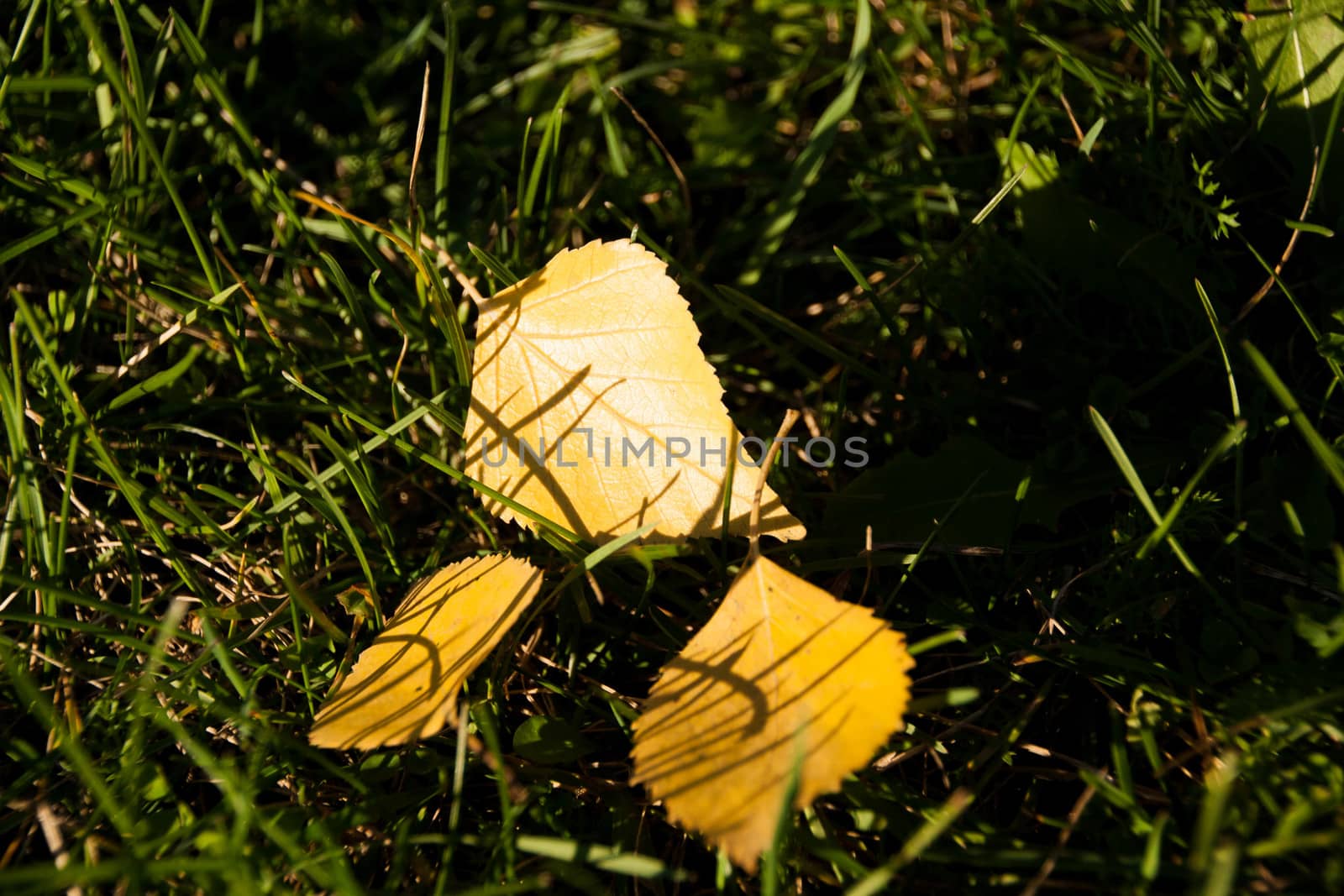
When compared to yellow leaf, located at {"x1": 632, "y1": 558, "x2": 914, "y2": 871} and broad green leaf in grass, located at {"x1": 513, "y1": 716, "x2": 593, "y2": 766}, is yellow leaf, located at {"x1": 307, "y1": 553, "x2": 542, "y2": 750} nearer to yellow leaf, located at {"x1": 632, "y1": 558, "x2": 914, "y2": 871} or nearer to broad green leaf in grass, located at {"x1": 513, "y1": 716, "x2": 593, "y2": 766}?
broad green leaf in grass, located at {"x1": 513, "y1": 716, "x2": 593, "y2": 766}

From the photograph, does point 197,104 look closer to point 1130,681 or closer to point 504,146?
point 504,146

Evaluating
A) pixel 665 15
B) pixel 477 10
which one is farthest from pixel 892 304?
pixel 477 10

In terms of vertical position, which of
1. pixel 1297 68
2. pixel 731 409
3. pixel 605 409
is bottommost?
pixel 731 409

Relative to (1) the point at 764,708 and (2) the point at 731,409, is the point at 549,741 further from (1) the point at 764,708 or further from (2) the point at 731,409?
(2) the point at 731,409

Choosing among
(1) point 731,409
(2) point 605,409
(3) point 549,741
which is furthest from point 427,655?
(1) point 731,409

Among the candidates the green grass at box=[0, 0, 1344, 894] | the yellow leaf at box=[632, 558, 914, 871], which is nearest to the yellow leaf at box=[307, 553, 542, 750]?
the green grass at box=[0, 0, 1344, 894]

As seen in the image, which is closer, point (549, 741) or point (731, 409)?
point (549, 741)

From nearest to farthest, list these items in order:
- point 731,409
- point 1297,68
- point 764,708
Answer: point 764,708, point 1297,68, point 731,409
